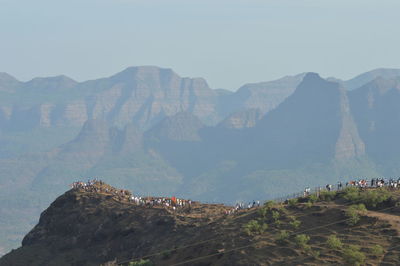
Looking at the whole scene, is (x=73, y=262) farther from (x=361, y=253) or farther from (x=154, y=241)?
(x=361, y=253)

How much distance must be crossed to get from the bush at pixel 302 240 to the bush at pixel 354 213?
20.8 ft

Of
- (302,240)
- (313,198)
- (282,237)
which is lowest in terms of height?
(302,240)

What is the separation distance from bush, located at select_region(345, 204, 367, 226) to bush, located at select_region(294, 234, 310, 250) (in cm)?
634

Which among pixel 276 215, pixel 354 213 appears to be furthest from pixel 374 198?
pixel 276 215

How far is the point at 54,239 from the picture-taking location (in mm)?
146500

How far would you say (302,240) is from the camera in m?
92.4

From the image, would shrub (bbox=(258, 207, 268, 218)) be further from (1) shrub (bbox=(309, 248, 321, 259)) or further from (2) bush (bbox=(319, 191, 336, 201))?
(1) shrub (bbox=(309, 248, 321, 259))

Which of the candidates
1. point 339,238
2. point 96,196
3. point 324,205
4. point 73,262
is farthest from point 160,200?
point 339,238

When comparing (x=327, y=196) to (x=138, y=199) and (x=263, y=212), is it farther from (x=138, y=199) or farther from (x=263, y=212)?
(x=138, y=199)

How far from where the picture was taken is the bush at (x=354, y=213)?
9656 cm

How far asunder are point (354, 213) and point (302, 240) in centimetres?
869

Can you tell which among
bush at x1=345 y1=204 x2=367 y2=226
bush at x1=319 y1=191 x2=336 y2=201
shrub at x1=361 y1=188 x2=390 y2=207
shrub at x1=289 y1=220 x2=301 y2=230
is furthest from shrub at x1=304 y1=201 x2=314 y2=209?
bush at x1=345 y1=204 x2=367 y2=226

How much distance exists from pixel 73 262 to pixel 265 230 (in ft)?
141

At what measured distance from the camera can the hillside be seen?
91438 mm
